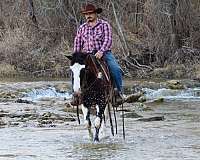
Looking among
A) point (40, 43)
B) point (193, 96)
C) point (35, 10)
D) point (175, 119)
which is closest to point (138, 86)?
point (193, 96)

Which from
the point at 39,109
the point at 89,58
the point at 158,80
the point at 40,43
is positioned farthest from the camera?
the point at 40,43

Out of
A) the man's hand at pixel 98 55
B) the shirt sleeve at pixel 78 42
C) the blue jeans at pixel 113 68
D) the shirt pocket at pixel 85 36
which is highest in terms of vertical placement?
the shirt pocket at pixel 85 36

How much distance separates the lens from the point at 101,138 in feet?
37.6

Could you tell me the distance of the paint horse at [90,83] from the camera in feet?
35.5

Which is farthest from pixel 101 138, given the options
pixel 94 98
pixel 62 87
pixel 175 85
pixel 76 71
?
pixel 175 85

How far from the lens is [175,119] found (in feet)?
51.3

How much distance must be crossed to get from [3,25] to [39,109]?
2006 cm

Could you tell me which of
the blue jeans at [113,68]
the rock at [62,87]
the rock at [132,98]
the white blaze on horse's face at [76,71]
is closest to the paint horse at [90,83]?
the white blaze on horse's face at [76,71]

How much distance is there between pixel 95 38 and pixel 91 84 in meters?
0.87

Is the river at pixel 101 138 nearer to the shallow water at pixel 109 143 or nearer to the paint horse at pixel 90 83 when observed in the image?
the shallow water at pixel 109 143

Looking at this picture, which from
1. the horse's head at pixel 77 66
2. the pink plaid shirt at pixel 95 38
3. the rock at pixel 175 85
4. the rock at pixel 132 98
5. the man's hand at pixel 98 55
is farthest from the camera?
the rock at pixel 175 85

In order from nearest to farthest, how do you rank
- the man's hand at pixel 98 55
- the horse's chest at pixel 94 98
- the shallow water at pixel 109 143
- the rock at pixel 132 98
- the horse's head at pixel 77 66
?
the shallow water at pixel 109 143
the horse's head at pixel 77 66
the man's hand at pixel 98 55
the horse's chest at pixel 94 98
the rock at pixel 132 98

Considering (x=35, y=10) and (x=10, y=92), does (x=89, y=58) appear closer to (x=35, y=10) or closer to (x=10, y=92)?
(x=10, y=92)

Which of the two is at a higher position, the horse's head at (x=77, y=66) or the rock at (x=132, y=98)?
the horse's head at (x=77, y=66)
